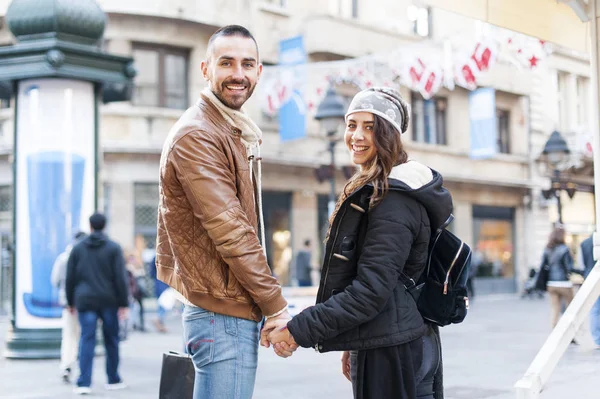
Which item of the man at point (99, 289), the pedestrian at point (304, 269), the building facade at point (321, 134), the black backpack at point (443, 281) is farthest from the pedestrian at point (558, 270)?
the black backpack at point (443, 281)

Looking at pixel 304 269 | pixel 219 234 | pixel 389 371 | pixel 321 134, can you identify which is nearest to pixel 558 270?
pixel 304 269

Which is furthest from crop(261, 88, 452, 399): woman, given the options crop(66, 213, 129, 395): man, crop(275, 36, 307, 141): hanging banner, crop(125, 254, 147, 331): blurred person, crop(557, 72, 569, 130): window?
crop(557, 72, 569, 130): window

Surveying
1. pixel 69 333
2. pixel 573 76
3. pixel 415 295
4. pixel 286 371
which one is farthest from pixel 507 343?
pixel 573 76

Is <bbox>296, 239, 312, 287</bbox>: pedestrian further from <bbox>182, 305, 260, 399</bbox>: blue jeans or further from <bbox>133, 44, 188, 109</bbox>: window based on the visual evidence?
<bbox>182, 305, 260, 399</bbox>: blue jeans

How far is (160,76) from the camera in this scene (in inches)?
894

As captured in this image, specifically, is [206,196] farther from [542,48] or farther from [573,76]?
[573,76]

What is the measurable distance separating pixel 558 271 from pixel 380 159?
10004mm

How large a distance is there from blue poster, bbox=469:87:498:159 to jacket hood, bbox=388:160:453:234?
944 inches

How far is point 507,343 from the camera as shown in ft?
41.5

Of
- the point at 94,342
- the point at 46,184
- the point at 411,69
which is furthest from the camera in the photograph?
the point at 411,69

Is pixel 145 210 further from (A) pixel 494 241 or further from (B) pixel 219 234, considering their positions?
(B) pixel 219 234

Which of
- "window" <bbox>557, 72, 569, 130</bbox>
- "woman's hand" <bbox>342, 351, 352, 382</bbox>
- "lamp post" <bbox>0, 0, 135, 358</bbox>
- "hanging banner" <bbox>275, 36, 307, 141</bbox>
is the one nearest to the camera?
"woman's hand" <bbox>342, 351, 352, 382</bbox>

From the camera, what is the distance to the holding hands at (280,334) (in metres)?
3.18

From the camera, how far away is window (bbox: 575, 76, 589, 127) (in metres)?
34.0
